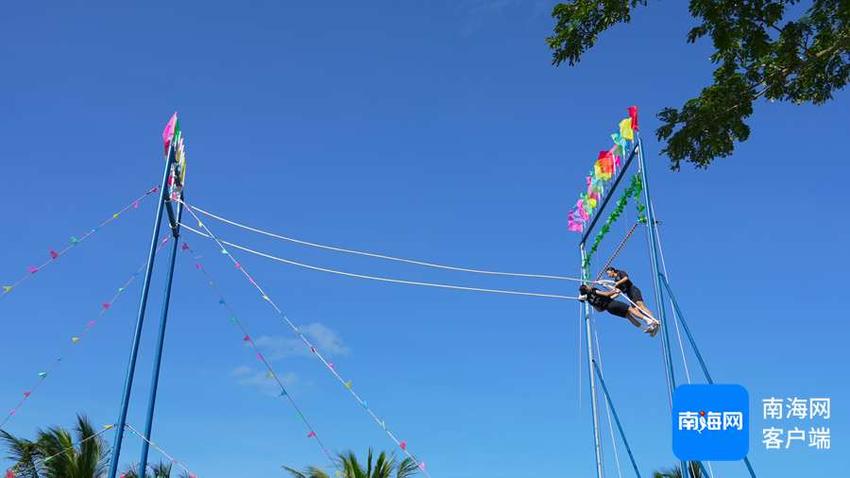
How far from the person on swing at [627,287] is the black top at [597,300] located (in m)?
0.35

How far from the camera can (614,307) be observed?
13.2m

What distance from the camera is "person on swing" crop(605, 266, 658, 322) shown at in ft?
41.8

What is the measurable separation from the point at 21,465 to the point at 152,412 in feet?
20.7

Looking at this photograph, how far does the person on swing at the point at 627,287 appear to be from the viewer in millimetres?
12752

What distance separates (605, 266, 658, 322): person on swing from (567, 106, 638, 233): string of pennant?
2.04m

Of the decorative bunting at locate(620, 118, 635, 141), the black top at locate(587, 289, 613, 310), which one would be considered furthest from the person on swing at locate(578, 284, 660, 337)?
the decorative bunting at locate(620, 118, 635, 141)

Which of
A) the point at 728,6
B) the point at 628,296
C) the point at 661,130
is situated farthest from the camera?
the point at 628,296

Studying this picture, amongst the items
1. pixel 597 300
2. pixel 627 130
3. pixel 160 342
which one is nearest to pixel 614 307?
pixel 597 300

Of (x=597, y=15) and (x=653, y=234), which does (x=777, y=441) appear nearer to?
(x=653, y=234)

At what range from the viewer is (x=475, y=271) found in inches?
504

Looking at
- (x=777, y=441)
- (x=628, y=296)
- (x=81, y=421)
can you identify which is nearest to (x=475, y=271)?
(x=628, y=296)

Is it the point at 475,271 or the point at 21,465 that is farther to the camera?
the point at 21,465

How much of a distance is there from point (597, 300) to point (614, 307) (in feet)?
1.37

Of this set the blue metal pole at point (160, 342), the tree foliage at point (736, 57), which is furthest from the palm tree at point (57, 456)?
the tree foliage at point (736, 57)
